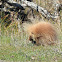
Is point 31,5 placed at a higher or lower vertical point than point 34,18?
higher

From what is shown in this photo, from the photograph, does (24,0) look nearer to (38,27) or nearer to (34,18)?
(34,18)

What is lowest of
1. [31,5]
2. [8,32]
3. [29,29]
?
[8,32]

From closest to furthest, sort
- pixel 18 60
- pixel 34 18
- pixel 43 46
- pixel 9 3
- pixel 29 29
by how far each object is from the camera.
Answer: pixel 18 60
pixel 43 46
pixel 29 29
pixel 9 3
pixel 34 18

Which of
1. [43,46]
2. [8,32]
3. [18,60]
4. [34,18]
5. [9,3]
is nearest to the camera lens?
[18,60]

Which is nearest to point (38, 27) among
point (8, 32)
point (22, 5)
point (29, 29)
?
point (29, 29)

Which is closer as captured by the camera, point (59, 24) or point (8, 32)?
point (8, 32)

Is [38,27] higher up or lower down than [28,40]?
higher up

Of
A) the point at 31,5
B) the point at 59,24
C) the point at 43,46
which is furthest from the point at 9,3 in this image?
the point at 43,46

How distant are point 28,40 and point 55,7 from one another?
14.9ft

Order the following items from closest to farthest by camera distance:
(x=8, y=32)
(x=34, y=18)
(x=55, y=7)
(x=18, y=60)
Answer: (x=18, y=60), (x=8, y=32), (x=34, y=18), (x=55, y=7)

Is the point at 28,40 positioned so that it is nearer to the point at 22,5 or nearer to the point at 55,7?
the point at 22,5

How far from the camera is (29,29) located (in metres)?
6.38

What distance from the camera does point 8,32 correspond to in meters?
7.95

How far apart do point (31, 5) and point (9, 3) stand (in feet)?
3.47
